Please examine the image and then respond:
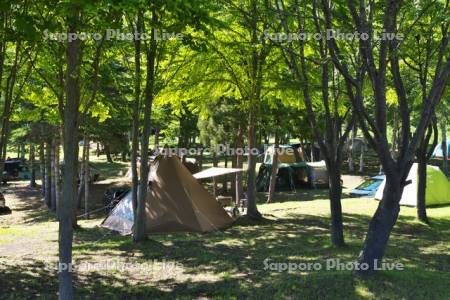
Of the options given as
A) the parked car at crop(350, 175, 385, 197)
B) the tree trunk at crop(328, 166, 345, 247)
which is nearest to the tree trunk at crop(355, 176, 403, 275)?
the tree trunk at crop(328, 166, 345, 247)

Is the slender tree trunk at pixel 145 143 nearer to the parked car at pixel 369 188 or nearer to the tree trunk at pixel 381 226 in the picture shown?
the tree trunk at pixel 381 226

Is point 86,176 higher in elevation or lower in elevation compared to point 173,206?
higher

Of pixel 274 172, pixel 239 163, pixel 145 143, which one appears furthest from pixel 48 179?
pixel 145 143

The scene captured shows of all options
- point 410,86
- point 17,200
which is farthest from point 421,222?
point 17,200

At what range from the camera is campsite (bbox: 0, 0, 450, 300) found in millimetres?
7227

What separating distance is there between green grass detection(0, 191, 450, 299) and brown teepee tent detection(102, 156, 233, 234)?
25.3 inches

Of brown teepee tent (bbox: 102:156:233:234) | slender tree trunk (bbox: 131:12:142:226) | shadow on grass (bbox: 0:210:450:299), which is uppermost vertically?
slender tree trunk (bbox: 131:12:142:226)

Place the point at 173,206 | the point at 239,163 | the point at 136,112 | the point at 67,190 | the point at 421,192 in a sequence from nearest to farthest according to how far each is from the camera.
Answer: the point at 67,190 → the point at 136,112 → the point at 173,206 → the point at 421,192 → the point at 239,163

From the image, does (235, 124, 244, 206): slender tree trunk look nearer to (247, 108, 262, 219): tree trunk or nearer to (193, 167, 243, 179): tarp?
(193, 167, 243, 179): tarp

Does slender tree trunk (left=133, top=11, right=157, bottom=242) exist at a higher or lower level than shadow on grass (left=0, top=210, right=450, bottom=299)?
higher

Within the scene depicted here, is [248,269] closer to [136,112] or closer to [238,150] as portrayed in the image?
[136,112]

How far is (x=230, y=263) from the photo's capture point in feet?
31.4

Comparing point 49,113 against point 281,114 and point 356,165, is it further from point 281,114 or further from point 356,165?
point 356,165

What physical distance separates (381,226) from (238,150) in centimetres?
1239
